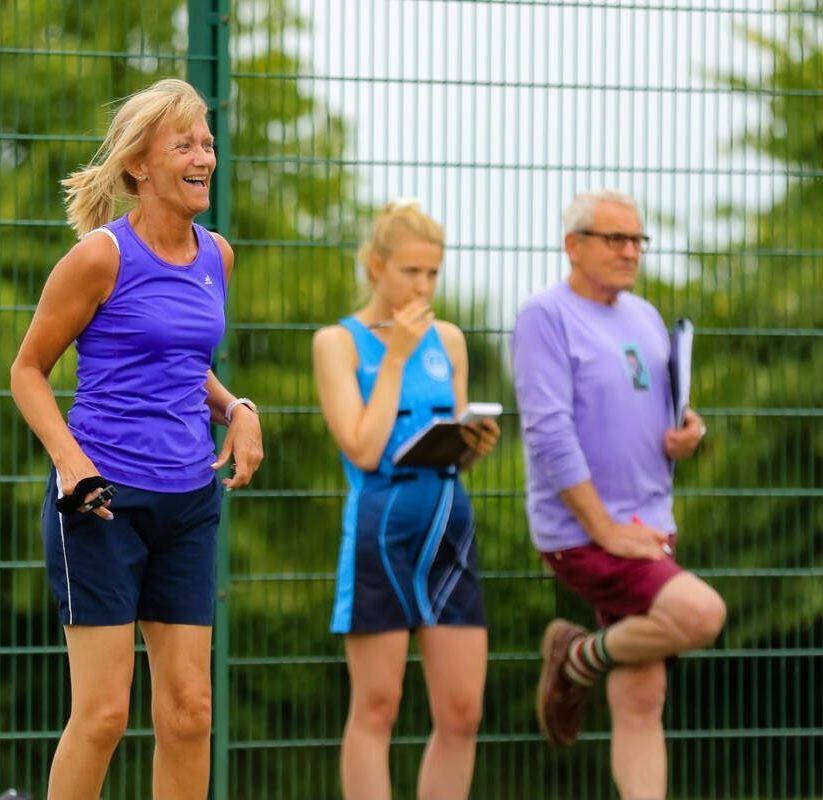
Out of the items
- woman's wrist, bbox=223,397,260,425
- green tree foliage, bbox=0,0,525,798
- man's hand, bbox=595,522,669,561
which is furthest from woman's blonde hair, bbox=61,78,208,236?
man's hand, bbox=595,522,669,561

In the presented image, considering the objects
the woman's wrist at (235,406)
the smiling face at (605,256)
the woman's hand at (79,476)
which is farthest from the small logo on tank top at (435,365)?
the woman's hand at (79,476)

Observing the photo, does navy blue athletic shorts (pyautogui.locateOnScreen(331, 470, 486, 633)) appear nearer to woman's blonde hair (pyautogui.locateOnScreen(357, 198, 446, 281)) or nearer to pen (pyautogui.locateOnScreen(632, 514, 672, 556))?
pen (pyautogui.locateOnScreen(632, 514, 672, 556))

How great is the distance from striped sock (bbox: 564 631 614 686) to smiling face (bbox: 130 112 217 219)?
2.06m

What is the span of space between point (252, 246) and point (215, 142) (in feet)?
1.13

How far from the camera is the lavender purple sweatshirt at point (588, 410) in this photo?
5.33 m

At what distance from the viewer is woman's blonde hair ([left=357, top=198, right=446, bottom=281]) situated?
5.26m

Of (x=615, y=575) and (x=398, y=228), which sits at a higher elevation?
(x=398, y=228)

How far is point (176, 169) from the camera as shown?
4105 mm

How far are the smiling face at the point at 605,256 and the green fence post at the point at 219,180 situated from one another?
1.12m

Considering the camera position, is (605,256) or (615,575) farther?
(605,256)

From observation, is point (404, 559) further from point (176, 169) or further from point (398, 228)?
point (176, 169)

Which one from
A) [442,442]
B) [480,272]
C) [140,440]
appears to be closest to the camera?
[140,440]

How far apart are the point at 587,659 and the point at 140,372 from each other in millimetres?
2075

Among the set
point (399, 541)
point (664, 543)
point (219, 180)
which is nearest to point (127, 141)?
point (399, 541)
